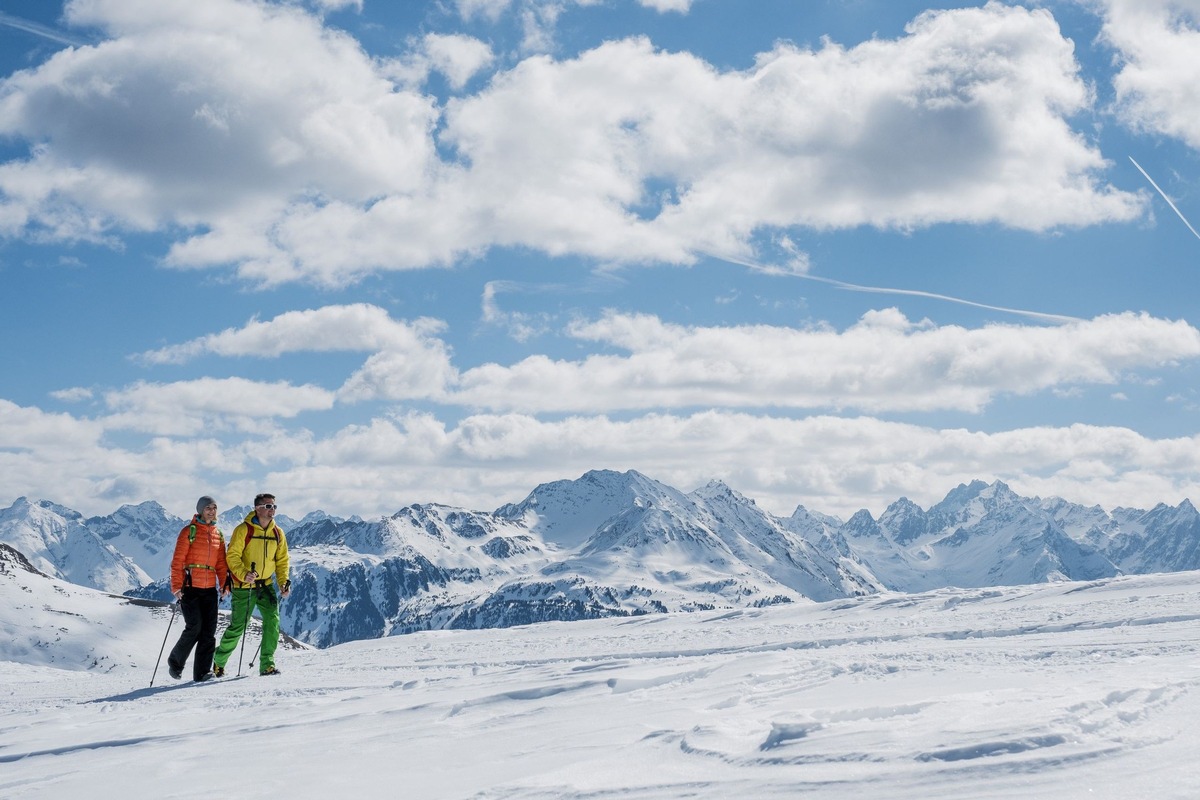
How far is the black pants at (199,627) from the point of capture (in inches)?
497

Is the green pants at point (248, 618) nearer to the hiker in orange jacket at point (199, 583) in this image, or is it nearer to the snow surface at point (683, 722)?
the hiker in orange jacket at point (199, 583)

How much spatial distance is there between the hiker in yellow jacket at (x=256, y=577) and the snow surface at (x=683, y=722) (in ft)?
2.72

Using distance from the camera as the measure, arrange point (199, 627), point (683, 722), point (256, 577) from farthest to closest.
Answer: point (199, 627)
point (256, 577)
point (683, 722)

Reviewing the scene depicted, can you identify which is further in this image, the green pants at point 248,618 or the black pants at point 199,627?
the green pants at point 248,618

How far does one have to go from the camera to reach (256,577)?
1273cm

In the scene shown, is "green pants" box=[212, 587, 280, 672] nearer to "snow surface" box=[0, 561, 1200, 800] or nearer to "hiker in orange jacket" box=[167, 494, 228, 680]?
"hiker in orange jacket" box=[167, 494, 228, 680]

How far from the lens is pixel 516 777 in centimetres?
543

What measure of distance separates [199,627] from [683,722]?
30.2 feet

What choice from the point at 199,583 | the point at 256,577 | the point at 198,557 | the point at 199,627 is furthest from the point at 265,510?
the point at 199,627

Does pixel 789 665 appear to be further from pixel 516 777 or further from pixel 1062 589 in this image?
pixel 1062 589

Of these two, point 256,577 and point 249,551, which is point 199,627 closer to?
point 256,577

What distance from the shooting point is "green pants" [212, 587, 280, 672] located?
12766 millimetres

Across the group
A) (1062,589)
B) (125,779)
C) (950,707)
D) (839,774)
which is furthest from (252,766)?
(1062,589)

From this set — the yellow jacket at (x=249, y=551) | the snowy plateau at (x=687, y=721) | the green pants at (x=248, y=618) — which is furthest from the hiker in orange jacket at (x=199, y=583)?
the snowy plateau at (x=687, y=721)
